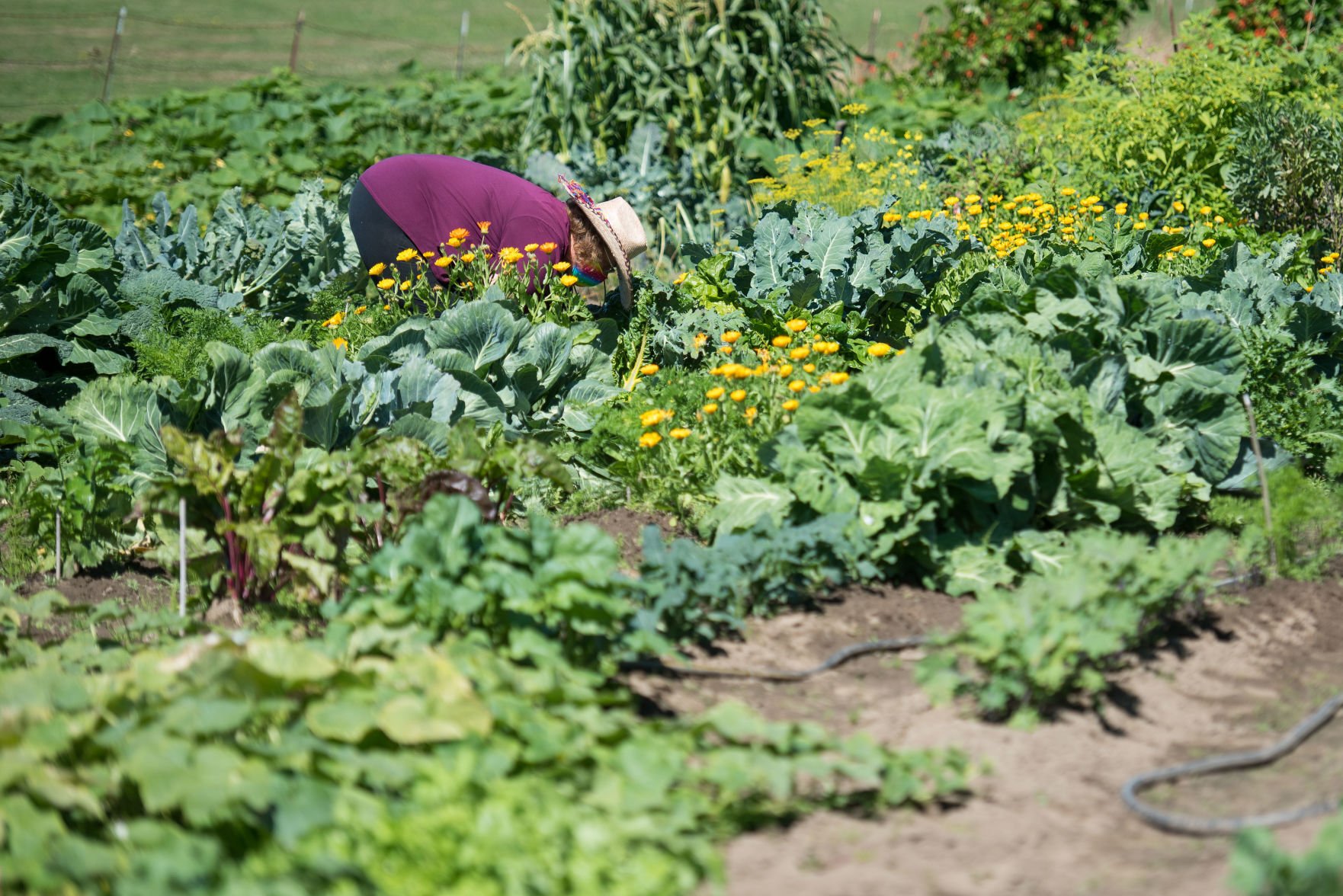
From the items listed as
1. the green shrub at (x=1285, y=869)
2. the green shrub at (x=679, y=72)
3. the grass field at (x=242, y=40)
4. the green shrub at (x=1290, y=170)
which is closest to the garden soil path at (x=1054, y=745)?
the green shrub at (x=1285, y=869)

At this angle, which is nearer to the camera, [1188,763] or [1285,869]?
[1285,869]

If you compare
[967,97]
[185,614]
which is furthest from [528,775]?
[967,97]

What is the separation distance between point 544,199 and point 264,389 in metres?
2.24

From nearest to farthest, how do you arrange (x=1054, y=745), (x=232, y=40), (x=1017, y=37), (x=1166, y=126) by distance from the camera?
(x=1054, y=745), (x=1166, y=126), (x=1017, y=37), (x=232, y=40)

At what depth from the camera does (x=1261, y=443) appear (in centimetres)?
485

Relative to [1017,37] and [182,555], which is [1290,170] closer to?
[1017,37]

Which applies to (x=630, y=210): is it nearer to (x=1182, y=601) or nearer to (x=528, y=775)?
(x=1182, y=601)


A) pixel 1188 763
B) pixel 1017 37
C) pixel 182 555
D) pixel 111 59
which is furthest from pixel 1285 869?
pixel 111 59

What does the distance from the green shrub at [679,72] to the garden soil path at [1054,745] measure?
6.11m

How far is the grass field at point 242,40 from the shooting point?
763 inches

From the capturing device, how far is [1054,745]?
10.4 ft

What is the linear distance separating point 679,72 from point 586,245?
3.95m

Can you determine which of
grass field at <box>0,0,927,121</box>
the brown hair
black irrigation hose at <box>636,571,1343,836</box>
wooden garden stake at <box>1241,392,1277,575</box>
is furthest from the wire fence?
black irrigation hose at <box>636,571,1343,836</box>

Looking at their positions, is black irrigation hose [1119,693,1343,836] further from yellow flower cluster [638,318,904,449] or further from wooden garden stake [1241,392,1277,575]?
yellow flower cluster [638,318,904,449]
